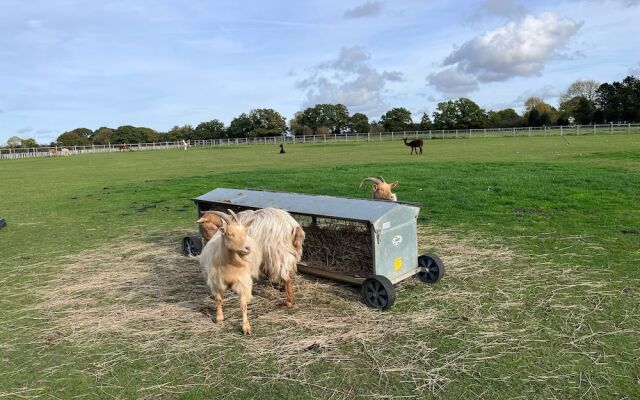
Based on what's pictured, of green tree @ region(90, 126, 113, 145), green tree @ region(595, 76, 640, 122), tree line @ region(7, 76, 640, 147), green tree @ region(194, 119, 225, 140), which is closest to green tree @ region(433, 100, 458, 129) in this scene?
tree line @ region(7, 76, 640, 147)

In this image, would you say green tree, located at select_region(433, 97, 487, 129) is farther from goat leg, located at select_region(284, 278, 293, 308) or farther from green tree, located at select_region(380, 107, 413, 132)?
goat leg, located at select_region(284, 278, 293, 308)

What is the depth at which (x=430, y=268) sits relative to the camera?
645 centimetres

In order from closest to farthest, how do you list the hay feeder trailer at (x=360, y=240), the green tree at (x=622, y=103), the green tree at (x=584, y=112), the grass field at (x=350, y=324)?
the grass field at (x=350, y=324), the hay feeder trailer at (x=360, y=240), the green tree at (x=622, y=103), the green tree at (x=584, y=112)

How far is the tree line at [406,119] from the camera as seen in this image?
85.1 m

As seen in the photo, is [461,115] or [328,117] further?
[328,117]

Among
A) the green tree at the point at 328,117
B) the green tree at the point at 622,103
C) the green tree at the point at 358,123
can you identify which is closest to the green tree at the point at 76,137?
the green tree at the point at 328,117

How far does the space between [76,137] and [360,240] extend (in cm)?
13896

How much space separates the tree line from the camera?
3349 inches

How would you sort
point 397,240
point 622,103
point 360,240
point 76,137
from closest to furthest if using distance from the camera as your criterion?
point 397,240, point 360,240, point 622,103, point 76,137

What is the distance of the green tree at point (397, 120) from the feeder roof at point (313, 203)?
101m

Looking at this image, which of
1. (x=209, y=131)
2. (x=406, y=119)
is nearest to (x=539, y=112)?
(x=406, y=119)

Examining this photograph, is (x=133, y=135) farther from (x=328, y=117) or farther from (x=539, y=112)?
(x=539, y=112)

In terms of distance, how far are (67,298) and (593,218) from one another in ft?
31.4

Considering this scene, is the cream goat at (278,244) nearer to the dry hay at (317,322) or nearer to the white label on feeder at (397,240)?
the dry hay at (317,322)
